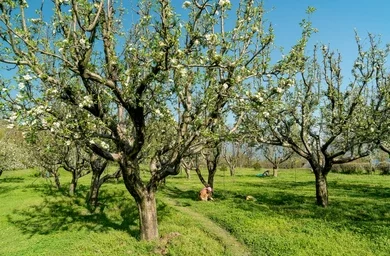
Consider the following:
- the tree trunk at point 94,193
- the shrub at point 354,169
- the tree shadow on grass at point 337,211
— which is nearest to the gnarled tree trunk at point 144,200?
the tree shadow on grass at point 337,211

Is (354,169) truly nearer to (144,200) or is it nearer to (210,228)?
(210,228)

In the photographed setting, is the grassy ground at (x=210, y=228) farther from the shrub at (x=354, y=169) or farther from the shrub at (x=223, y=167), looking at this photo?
the shrub at (x=223, y=167)

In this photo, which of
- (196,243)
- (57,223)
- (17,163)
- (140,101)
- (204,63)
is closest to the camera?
(204,63)

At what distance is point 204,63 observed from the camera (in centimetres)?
1277

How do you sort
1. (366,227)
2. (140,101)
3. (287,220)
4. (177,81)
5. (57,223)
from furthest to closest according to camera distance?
(57,223) → (287,220) → (366,227) → (177,81) → (140,101)

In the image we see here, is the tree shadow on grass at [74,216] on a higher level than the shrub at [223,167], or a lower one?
lower

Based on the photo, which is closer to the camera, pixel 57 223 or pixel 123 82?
pixel 123 82

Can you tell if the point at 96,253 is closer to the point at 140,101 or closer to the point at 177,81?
the point at 140,101

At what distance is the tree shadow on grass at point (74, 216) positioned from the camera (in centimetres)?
2005

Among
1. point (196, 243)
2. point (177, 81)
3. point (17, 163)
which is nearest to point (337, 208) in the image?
point (196, 243)

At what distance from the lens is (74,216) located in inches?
921

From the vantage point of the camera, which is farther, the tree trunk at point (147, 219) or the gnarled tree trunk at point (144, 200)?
the tree trunk at point (147, 219)

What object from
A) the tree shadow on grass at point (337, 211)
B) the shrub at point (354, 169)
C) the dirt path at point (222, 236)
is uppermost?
the shrub at point (354, 169)

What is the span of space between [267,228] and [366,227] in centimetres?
536
